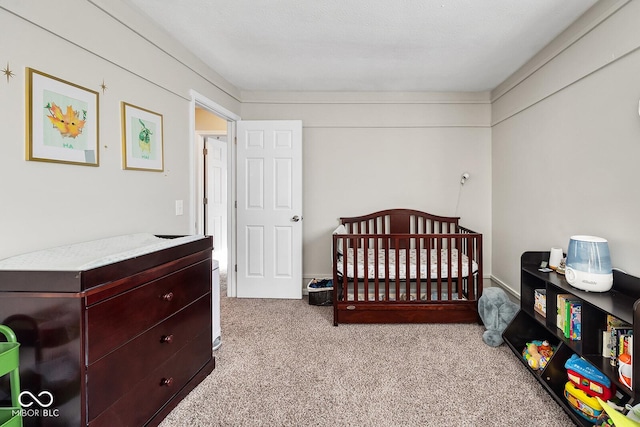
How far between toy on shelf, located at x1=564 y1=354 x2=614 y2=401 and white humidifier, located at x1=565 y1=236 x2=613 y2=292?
397 millimetres

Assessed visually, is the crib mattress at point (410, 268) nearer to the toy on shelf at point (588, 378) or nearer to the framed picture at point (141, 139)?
the toy on shelf at point (588, 378)

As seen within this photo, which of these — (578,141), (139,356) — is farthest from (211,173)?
(578,141)

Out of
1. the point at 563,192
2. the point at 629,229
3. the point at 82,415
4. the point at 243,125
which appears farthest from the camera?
the point at 243,125

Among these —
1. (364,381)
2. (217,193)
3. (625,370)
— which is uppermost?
(217,193)

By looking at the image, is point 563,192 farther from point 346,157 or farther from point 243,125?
point 243,125

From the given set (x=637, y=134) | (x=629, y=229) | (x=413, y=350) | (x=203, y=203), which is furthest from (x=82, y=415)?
(x=203, y=203)

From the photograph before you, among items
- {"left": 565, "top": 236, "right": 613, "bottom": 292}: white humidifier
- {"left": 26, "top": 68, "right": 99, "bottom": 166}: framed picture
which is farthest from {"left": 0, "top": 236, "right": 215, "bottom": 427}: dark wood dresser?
{"left": 565, "top": 236, "right": 613, "bottom": 292}: white humidifier

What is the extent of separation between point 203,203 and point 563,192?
4.20 m

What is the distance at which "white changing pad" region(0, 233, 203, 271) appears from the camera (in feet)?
3.83

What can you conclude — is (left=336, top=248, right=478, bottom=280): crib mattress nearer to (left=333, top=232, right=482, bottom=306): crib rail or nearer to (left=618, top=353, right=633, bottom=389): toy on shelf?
(left=333, top=232, right=482, bottom=306): crib rail

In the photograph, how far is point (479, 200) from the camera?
11.8 ft

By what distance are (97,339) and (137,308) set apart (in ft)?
0.72

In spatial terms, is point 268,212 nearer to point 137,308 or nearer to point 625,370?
point 137,308

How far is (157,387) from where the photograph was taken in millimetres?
1549
